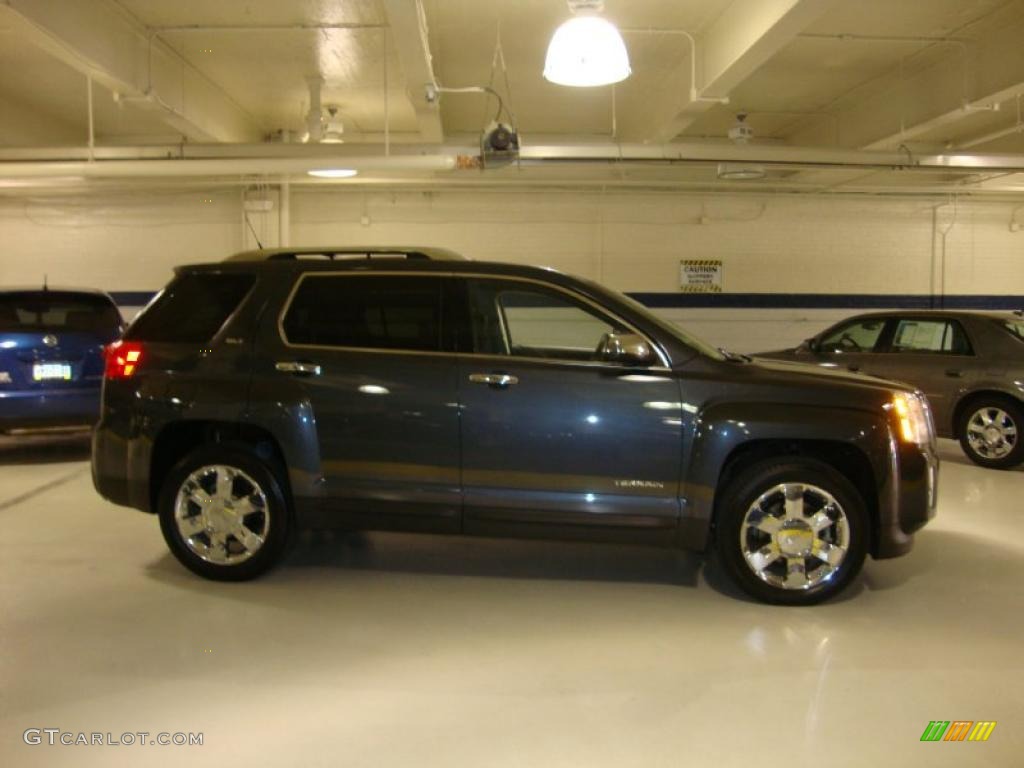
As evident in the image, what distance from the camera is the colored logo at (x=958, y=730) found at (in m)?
2.77

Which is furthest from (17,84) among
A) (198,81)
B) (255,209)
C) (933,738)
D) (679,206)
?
(933,738)

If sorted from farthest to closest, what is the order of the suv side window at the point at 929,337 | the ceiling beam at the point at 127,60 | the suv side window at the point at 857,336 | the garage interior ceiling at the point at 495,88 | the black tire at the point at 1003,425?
the suv side window at the point at 857,336, the suv side window at the point at 929,337, the black tire at the point at 1003,425, the garage interior ceiling at the point at 495,88, the ceiling beam at the point at 127,60

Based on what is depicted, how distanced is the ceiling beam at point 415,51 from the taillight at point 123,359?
320 cm

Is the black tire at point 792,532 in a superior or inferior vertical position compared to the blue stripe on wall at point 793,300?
inferior

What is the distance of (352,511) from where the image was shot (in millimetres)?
4109

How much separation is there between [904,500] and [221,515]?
3.68 m

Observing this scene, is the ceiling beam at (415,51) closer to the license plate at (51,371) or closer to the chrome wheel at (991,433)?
the license plate at (51,371)

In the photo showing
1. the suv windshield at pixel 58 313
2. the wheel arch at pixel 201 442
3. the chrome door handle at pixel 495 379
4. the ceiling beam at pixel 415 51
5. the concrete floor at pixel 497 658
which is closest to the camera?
the concrete floor at pixel 497 658

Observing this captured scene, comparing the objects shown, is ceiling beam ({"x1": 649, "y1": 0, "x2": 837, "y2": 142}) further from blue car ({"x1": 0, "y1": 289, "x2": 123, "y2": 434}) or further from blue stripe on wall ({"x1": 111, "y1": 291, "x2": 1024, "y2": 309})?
blue car ({"x1": 0, "y1": 289, "x2": 123, "y2": 434})

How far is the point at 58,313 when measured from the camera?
290 inches

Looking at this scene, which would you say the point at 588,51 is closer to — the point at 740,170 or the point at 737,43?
the point at 737,43

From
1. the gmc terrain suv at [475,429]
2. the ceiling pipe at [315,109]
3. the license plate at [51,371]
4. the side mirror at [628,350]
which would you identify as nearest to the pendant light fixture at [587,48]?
the gmc terrain suv at [475,429]

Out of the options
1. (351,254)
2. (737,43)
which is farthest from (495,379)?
(737,43)

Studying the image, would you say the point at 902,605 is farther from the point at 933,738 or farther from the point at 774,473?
the point at 933,738
